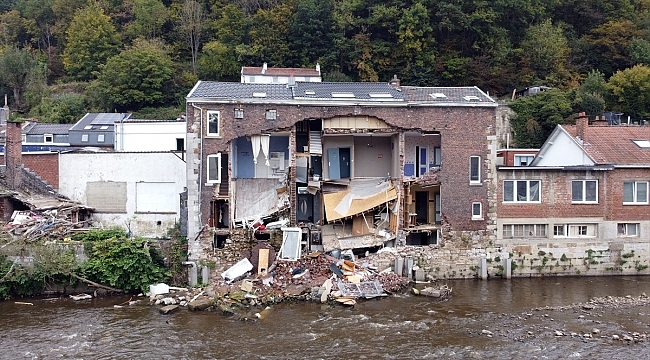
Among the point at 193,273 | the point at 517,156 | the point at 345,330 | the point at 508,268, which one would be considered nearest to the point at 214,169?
the point at 193,273

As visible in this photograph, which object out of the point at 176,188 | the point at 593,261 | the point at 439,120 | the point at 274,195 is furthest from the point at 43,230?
the point at 593,261

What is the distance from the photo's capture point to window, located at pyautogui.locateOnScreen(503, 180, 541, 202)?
2591 cm

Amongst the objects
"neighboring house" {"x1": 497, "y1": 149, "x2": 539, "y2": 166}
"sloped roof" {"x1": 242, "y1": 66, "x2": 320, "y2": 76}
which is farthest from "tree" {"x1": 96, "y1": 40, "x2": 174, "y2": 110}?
"neighboring house" {"x1": 497, "y1": 149, "x2": 539, "y2": 166}

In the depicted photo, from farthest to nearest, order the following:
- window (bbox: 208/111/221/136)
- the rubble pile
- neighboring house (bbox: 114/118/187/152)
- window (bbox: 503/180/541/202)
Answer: neighboring house (bbox: 114/118/187/152)
window (bbox: 503/180/541/202)
window (bbox: 208/111/221/136)
the rubble pile

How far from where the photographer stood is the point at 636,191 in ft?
85.8

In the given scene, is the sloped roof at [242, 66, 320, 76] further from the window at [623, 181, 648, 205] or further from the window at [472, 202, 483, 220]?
the window at [623, 181, 648, 205]

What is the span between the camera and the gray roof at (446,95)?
26.2 metres

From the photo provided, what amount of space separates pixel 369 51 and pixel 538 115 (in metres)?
14.6

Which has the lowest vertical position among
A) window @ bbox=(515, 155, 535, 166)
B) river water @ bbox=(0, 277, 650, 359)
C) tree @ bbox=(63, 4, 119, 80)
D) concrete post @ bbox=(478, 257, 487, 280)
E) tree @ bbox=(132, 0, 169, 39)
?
river water @ bbox=(0, 277, 650, 359)

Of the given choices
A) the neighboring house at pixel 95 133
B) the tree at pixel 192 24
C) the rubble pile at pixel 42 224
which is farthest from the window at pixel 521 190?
the tree at pixel 192 24

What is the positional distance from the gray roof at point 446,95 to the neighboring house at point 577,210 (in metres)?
3.40

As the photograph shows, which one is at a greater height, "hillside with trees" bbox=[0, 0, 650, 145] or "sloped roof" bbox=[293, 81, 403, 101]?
"hillside with trees" bbox=[0, 0, 650, 145]

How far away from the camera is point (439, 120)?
25812 mm

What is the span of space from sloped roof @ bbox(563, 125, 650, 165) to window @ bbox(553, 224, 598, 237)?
2856 mm
